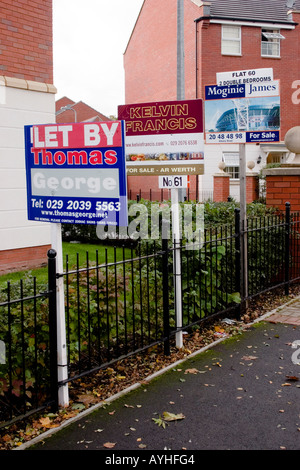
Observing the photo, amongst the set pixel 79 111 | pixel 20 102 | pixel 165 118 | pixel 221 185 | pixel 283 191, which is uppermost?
pixel 79 111

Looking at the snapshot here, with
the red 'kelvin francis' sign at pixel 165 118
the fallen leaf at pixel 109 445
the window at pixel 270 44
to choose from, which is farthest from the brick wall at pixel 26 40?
the window at pixel 270 44

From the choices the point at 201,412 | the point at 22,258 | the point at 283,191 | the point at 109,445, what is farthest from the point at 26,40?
→ the point at 109,445

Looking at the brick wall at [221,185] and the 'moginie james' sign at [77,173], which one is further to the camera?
the brick wall at [221,185]

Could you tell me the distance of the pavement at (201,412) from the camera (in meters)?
3.47

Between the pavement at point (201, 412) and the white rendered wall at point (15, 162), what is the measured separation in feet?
14.0

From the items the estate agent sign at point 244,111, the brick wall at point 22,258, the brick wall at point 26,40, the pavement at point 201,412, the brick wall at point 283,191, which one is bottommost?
the pavement at point 201,412

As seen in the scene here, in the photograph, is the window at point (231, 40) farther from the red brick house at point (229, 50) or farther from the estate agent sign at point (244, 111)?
the estate agent sign at point (244, 111)

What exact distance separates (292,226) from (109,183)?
539 cm

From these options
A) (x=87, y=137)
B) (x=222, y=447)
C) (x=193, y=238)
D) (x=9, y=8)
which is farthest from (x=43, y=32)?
(x=222, y=447)

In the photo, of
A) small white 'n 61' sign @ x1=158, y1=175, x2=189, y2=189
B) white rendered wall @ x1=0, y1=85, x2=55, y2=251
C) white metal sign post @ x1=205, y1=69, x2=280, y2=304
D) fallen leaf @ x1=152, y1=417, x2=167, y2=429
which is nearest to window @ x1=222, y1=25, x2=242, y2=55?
white rendered wall @ x1=0, y1=85, x2=55, y2=251

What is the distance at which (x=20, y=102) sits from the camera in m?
8.36

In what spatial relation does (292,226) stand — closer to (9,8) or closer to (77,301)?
(77,301)

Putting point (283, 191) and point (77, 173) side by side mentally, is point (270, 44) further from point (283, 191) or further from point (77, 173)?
point (77, 173)

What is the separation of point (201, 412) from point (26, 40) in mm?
6850
